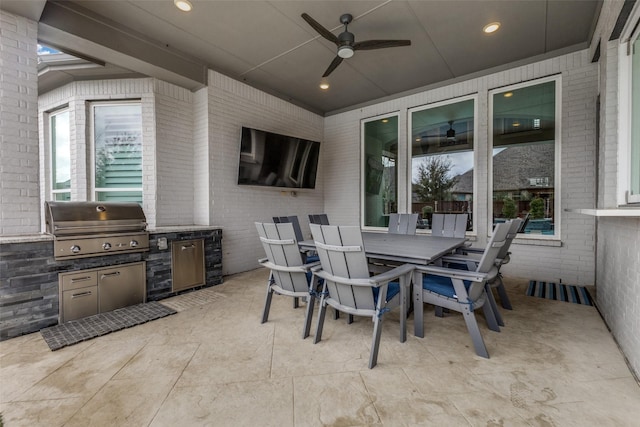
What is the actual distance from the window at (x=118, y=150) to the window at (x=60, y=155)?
0.50m

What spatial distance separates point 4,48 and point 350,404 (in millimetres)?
4551

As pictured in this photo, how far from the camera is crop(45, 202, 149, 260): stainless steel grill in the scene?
2.83 metres

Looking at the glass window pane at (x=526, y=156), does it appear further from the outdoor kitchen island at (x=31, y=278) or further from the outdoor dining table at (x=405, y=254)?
the outdoor kitchen island at (x=31, y=278)

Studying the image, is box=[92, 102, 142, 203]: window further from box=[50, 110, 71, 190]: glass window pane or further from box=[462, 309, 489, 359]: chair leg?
box=[462, 309, 489, 359]: chair leg

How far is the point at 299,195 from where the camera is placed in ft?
20.4

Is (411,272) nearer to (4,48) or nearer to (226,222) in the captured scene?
(226,222)

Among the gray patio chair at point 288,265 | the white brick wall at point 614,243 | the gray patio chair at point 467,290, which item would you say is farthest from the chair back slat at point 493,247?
the gray patio chair at point 288,265

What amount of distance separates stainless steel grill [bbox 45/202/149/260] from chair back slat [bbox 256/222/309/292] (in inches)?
70.4

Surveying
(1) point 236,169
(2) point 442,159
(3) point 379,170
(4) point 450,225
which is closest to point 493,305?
(4) point 450,225

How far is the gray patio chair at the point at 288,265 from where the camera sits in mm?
2520

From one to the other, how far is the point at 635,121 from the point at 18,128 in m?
5.91

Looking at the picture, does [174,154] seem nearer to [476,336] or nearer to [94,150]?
[94,150]

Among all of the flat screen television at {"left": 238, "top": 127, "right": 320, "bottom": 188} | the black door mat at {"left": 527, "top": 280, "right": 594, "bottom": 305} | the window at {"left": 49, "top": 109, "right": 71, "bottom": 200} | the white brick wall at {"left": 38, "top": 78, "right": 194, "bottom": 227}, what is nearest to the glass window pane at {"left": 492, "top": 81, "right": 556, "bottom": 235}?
the black door mat at {"left": 527, "top": 280, "right": 594, "bottom": 305}

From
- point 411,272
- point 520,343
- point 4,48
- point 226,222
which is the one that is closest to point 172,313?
point 226,222
